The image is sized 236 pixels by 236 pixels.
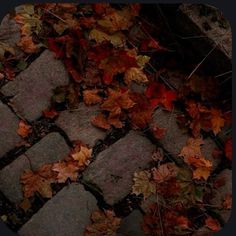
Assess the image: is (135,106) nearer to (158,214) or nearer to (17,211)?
(158,214)

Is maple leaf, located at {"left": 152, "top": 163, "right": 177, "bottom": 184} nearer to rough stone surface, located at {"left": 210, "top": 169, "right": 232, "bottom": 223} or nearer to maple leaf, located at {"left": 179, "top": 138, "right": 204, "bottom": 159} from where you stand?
maple leaf, located at {"left": 179, "top": 138, "right": 204, "bottom": 159}

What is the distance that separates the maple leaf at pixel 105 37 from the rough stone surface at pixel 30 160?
76 centimetres

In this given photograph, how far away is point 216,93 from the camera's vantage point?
4.35m

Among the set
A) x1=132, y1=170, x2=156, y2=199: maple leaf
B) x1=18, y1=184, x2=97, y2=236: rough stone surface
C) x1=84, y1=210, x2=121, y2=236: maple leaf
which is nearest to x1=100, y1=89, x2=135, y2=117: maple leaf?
x1=132, y1=170, x2=156, y2=199: maple leaf

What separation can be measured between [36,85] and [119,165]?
837mm

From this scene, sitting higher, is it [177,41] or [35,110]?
[35,110]

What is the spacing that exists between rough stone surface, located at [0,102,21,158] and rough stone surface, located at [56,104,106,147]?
1.02 ft

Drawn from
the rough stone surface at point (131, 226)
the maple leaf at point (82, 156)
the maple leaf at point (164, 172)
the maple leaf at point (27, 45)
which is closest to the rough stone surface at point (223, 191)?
the maple leaf at point (164, 172)

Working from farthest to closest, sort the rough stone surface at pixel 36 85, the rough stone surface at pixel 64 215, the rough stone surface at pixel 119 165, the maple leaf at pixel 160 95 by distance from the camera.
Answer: the maple leaf at pixel 160 95, the rough stone surface at pixel 36 85, the rough stone surface at pixel 119 165, the rough stone surface at pixel 64 215

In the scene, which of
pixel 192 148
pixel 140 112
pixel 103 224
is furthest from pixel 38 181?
pixel 192 148

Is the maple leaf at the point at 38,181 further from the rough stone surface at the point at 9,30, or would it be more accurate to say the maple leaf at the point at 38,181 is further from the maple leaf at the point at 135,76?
the rough stone surface at the point at 9,30

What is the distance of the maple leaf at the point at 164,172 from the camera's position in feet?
13.6

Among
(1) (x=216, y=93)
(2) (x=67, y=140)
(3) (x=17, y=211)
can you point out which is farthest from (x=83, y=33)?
(3) (x=17, y=211)

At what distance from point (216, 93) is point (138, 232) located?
118 centimetres
